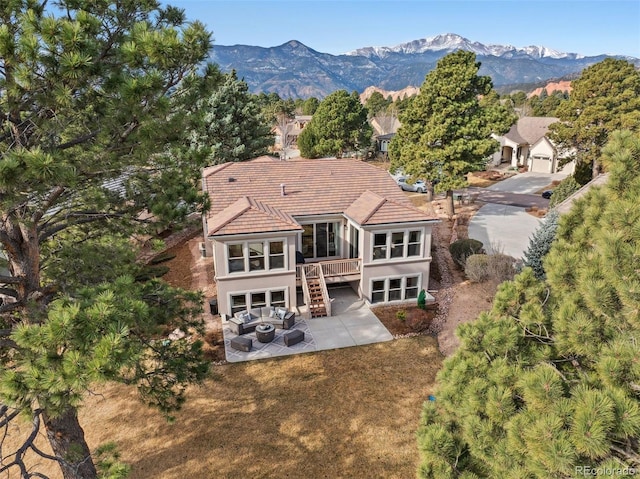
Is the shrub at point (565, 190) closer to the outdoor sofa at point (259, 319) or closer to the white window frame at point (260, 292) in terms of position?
the white window frame at point (260, 292)

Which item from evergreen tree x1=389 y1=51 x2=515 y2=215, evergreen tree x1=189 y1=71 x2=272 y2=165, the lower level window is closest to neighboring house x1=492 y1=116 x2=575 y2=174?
evergreen tree x1=389 y1=51 x2=515 y2=215

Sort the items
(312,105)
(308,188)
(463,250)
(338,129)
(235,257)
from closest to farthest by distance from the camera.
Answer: (235,257) < (308,188) < (463,250) < (338,129) < (312,105)

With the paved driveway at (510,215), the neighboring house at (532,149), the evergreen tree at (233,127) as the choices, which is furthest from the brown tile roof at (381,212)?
the neighboring house at (532,149)

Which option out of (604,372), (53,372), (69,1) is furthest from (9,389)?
(604,372)

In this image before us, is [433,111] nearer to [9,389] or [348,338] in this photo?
[348,338]

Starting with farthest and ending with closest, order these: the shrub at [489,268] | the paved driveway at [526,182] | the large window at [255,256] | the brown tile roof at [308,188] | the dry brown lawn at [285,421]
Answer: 1. the paved driveway at [526,182]
2. the brown tile roof at [308,188]
3. the shrub at [489,268]
4. the large window at [255,256]
5. the dry brown lawn at [285,421]

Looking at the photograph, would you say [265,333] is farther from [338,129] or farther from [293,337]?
[338,129]

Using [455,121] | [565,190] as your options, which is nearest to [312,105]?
[455,121]
